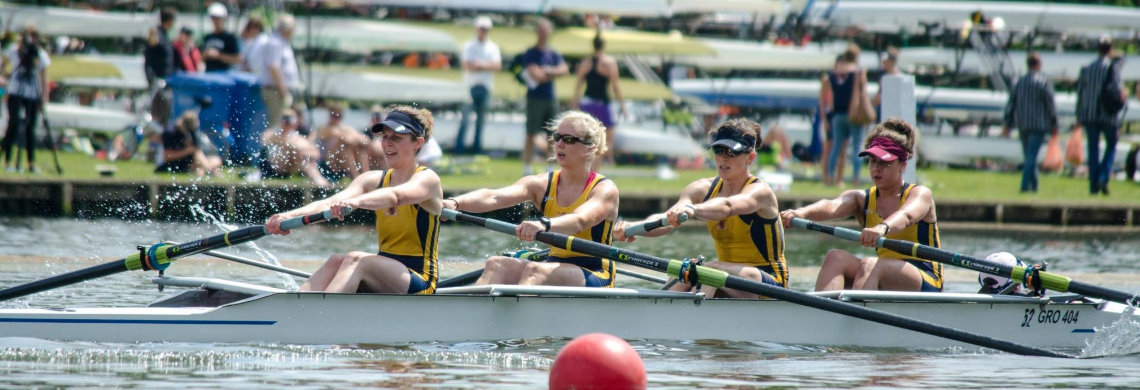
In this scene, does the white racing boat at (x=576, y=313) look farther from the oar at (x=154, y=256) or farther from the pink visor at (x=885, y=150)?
the pink visor at (x=885, y=150)

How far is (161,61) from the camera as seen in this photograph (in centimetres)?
1689

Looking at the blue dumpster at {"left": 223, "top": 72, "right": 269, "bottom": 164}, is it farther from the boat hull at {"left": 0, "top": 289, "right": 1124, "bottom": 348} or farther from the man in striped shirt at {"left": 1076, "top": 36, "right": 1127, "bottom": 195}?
the man in striped shirt at {"left": 1076, "top": 36, "right": 1127, "bottom": 195}

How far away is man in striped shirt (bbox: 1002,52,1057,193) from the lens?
54.6 ft

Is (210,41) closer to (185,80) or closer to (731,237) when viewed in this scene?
(185,80)

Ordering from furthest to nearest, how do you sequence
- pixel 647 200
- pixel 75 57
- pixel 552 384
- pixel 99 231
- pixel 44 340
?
1. pixel 75 57
2. pixel 647 200
3. pixel 99 231
4. pixel 44 340
5. pixel 552 384

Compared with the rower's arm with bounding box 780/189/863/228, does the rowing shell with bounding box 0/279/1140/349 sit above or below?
below

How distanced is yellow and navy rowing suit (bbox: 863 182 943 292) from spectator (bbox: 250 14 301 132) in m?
8.71

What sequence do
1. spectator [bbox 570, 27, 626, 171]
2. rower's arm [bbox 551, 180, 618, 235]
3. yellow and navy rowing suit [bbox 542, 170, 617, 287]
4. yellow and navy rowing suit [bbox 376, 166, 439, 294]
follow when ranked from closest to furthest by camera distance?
yellow and navy rowing suit [bbox 376, 166, 439, 294] → rower's arm [bbox 551, 180, 618, 235] → yellow and navy rowing suit [bbox 542, 170, 617, 287] → spectator [bbox 570, 27, 626, 171]

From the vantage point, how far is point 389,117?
24.5ft

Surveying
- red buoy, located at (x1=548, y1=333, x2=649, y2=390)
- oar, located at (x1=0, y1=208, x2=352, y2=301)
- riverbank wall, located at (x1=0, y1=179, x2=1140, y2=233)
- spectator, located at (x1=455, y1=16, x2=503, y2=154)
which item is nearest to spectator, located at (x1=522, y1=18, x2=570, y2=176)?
spectator, located at (x1=455, y1=16, x2=503, y2=154)

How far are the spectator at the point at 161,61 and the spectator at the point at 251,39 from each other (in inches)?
45.1

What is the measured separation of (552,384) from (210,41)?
1138 cm

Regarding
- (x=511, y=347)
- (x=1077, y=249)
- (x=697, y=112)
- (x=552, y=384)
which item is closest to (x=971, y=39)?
(x=697, y=112)

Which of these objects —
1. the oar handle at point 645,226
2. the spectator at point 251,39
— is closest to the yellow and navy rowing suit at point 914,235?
Result: the oar handle at point 645,226
